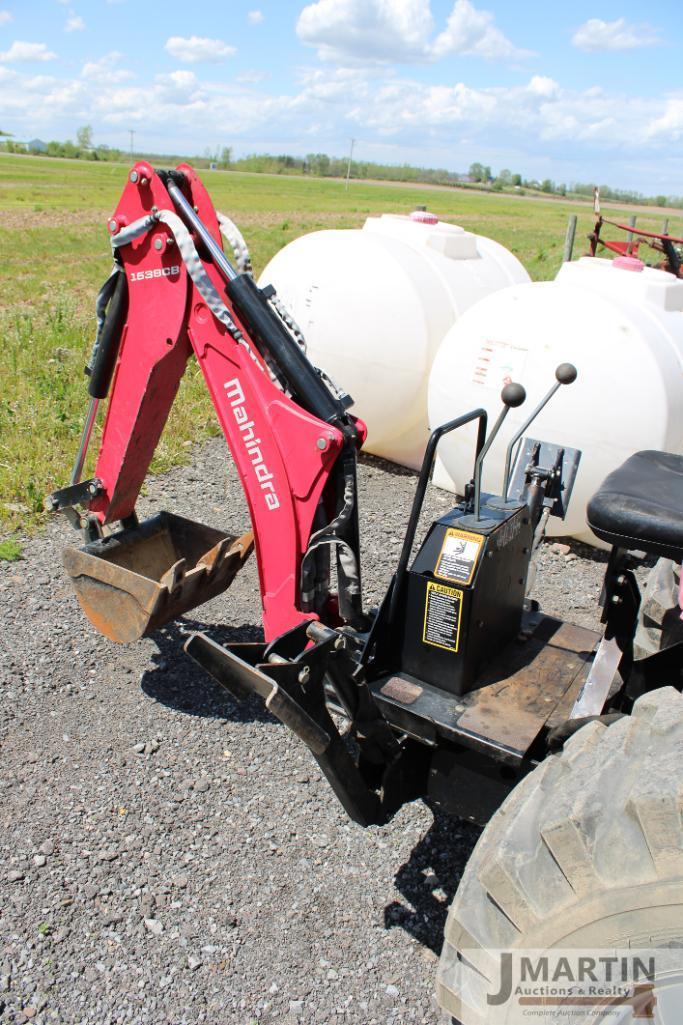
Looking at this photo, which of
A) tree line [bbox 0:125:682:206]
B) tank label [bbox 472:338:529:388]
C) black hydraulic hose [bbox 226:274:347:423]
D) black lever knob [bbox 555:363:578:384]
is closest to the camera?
black lever knob [bbox 555:363:578:384]

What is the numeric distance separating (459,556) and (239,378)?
3.36 ft

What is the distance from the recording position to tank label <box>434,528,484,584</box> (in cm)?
245

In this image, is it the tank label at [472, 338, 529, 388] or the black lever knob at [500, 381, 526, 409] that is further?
the tank label at [472, 338, 529, 388]

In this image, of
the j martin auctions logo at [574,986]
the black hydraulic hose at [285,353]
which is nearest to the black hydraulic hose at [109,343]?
the black hydraulic hose at [285,353]

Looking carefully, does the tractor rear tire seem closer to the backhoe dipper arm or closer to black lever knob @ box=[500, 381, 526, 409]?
black lever knob @ box=[500, 381, 526, 409]

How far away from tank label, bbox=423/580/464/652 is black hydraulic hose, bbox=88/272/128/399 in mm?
1640

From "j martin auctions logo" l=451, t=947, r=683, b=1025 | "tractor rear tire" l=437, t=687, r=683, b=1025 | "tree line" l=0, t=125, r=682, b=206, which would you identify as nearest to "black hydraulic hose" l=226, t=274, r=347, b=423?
"tractor rear tire" l=437, t=687, r=683, b=1025

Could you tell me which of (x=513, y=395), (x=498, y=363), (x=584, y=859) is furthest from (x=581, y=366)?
(x=584, y=859)

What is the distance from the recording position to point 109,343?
3.35 metres

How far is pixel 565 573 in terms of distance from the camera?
527 cm

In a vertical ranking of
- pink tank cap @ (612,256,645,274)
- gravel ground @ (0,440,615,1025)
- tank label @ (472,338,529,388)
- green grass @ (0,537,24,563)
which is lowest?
gravel ground @ (0,440,615,1025)

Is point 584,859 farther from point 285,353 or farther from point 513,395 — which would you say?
point 285,353

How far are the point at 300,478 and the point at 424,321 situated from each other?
137 inches

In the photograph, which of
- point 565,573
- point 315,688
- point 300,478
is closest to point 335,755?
point 315,688
